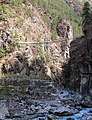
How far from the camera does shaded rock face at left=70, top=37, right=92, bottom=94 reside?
66.8m

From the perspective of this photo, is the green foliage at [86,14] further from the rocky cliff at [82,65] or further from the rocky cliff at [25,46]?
the rocky cliff at [25,46]

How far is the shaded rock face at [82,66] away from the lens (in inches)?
2631

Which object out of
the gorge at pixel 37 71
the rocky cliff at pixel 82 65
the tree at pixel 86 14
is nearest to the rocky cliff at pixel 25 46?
the gorge at pixel 37 71

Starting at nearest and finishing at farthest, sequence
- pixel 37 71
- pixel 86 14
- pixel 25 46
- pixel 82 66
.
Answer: pixel 82 66 → pixel 86 14 → pixel 37 71 → pixel 25 46

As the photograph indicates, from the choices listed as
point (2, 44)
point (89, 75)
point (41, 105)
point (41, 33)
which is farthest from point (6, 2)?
point (41, 105)

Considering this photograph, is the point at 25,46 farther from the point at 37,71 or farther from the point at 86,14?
the point at 86,14

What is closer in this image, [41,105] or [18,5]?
[41,105]

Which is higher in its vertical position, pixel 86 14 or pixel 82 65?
pixel 86 14

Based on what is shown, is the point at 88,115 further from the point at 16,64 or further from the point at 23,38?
the point at 23,38

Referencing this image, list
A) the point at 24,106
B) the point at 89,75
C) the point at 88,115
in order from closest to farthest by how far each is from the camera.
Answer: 1. the point at 88,115
2. the point at 24,106
3. the point at 89,75

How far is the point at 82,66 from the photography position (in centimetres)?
7006

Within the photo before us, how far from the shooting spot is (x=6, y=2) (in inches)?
6855

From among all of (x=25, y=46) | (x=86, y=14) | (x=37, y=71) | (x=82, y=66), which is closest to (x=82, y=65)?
(x=82, y=66)

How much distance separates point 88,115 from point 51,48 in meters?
146
